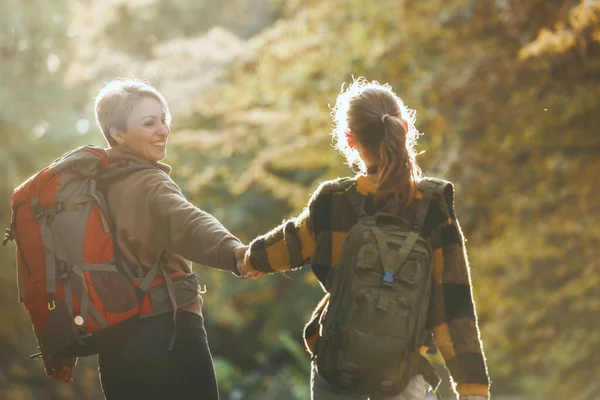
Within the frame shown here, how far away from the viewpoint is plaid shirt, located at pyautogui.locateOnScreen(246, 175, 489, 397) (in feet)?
10.3

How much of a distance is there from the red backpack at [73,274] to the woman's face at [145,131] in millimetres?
276

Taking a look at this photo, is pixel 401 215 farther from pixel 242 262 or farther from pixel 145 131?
pixel 145 131

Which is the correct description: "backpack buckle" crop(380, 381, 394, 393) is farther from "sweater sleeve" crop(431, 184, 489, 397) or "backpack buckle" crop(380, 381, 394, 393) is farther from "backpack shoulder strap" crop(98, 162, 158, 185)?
"backpack shoulder strap" crop(98, 162, 158, 185)

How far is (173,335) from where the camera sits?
11.0 ft

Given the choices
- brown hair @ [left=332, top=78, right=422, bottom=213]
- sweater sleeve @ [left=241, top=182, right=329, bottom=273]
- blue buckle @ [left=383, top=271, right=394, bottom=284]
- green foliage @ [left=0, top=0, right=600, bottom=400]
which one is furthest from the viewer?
green foliage @ [left=0, top=0, right=600, bottom=400]

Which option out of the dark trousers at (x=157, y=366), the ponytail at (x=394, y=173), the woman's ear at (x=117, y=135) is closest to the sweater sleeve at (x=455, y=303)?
the ponytail at (x=394, y=173)

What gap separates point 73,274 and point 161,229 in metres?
0.36

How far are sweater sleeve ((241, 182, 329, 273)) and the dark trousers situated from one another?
0.34m

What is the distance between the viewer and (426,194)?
123 inches

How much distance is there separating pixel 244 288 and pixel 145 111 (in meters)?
17.3

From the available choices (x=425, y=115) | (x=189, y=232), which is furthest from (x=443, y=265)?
(x=425, y=115)

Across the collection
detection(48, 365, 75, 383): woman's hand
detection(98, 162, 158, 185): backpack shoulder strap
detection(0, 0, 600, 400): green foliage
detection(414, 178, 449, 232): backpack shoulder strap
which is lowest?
detection(48, 365, 75, 383): woman's hand

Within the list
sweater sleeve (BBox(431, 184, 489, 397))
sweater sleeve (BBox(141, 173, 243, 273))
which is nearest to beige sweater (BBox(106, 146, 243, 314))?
sweater sleeve (BBox(141, 173, 243, 273))

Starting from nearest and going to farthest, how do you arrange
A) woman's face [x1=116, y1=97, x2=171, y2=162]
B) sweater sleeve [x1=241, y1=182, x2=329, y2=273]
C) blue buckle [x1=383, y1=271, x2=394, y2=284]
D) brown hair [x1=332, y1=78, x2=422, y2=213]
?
blue buckle [x1=383, y1=271, x2=394, y2=284] → brown hair [x1=332, y1=78, x2=422, y2=213] → sweater sleeve [x1=241, y1=182, x2=329, y2=273] → woman's face [x1=116, y1=97, x2=171, y2=162]
